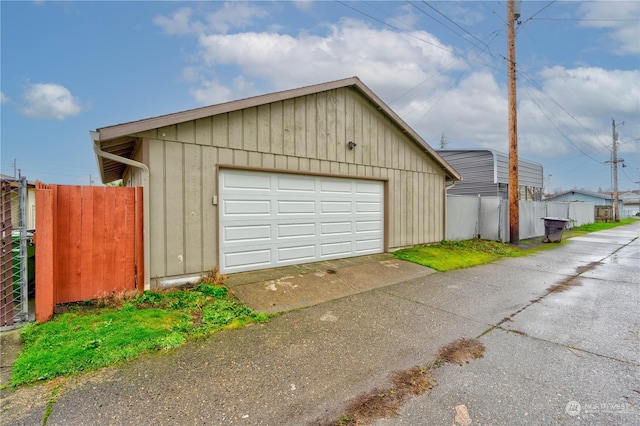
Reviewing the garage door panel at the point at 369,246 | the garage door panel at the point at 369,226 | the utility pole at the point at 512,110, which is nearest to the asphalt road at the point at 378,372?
the garage door panel at the point at 369,246

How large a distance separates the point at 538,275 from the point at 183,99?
13.6 metres

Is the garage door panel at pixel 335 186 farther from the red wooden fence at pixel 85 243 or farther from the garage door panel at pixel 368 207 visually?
the red wooden fence at pixel 85 243

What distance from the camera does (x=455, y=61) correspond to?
1230 cm

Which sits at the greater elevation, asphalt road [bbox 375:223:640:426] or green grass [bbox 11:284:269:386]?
green grass [bbox 11:284:269:386]

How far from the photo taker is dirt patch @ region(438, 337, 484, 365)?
10.0ft

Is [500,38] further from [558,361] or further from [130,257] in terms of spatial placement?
[130,257]

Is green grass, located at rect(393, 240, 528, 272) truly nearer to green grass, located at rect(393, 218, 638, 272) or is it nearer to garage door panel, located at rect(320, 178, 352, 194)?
green grass, located at rect(393, 218, 638, 272)

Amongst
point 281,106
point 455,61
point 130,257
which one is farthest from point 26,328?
point 455,61

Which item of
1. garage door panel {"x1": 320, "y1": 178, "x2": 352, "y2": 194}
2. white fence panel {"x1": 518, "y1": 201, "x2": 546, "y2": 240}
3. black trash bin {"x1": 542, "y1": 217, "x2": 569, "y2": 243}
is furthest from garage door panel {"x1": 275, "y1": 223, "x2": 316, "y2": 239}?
black trash bin {"x1": 542, "y1": 217, "x2": 569, "y2": 243}

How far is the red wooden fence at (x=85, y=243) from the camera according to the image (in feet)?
12.3

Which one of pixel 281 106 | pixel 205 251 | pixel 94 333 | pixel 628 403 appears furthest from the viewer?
pixel 281 106

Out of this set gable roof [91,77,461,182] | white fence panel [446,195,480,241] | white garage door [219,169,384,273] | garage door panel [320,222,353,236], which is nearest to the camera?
gable roof [91,77,461,182]

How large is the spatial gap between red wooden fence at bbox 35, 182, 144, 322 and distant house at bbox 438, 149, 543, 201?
16.6 metres

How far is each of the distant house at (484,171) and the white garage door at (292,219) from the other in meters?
11.1
